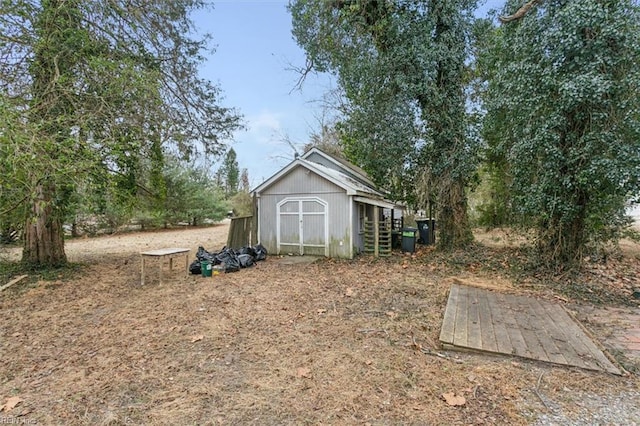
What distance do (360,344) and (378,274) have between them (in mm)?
4023

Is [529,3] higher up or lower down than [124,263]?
Result: higher up

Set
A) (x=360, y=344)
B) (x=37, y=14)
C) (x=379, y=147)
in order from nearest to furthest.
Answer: (x=360, y=344), (x=37, y=14), (x=379, y=147)

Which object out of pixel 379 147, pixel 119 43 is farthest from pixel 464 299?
pixel 119 43

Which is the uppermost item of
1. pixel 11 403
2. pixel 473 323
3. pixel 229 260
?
pixel 229 260

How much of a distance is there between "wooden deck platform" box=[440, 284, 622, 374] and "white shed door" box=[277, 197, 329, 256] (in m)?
5.28

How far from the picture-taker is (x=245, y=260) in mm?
8508

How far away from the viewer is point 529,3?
6.31 m

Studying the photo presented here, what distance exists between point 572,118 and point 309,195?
669 cm

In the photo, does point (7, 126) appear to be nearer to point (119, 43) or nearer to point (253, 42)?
point (119, 43)

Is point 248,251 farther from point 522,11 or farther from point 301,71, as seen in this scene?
point 522,11

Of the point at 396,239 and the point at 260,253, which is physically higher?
the point at 396,239

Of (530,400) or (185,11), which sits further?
(185,11)

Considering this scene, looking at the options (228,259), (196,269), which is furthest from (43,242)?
(228,259)

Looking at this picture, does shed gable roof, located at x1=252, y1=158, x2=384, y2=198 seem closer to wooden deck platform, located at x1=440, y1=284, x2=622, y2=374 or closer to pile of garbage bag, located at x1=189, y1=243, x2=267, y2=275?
pile of garbage bag, located at x1=189, y1=243, x2=267, y2=275
